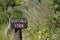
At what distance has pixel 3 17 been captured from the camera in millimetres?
9180

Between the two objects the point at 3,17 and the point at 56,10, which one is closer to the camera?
the point at 56,10

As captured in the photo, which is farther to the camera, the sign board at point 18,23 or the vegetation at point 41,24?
the vegetation at point 41,24

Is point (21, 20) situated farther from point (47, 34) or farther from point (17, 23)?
point (47, 34)

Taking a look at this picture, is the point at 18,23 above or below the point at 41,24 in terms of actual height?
above

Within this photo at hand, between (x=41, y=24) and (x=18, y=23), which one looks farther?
(x=41, y=24)

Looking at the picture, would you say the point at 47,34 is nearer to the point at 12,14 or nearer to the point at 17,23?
the point at 17,23

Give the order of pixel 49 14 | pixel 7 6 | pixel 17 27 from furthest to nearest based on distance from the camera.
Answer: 1. pixel 7 6
2. pixel 49 14
3. pixel 17 27

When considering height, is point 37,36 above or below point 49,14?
below

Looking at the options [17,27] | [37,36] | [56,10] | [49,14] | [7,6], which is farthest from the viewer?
[7,6]

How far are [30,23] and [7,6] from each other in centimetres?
524

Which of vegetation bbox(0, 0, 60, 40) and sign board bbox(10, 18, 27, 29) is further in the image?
vegetation bbox(0, 0, 60, 40)

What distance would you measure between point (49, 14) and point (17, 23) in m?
1.93

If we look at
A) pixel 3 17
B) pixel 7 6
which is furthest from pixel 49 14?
pixel 7 6

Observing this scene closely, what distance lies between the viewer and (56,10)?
776 cm
